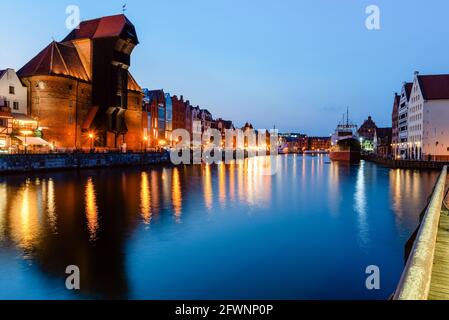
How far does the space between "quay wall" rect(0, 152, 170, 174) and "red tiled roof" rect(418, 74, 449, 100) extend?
6060 centimetres

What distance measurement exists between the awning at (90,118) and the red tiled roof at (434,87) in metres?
67.2

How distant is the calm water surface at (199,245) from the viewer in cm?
1080

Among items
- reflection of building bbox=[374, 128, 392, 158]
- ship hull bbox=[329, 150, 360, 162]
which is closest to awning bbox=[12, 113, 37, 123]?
ship hull bbox=[329, 150, 360, 162]

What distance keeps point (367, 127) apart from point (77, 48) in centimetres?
15268

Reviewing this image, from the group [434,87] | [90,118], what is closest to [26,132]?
[90,118]

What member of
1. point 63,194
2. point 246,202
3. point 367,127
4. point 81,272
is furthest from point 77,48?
point 367,127

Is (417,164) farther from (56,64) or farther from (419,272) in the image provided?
(419,272)

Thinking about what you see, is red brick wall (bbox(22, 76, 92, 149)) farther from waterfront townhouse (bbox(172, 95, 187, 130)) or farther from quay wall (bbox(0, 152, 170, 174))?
waterfront townhouse (bbox(172, 95, 187, 130))

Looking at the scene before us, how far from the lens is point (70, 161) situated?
185 ft

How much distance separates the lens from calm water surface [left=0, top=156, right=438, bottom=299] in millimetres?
10797

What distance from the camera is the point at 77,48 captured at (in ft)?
226

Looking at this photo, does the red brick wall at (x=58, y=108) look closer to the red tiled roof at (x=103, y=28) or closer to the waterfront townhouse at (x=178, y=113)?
the red tiled roof at (x=103, y=28)

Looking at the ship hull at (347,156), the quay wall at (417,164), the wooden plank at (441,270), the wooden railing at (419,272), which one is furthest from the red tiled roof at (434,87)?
the wooden railing at (419,272)

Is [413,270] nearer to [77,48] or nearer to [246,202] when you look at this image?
[246,202]
